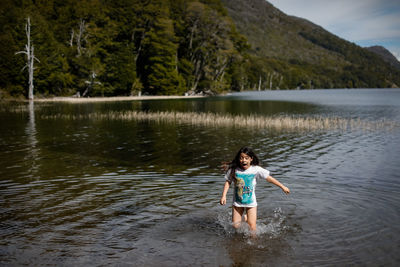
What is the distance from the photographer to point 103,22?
79312 millimetres

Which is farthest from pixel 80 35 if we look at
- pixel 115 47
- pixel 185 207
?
pixel 185 207

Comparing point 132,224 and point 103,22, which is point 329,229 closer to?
point 132,224

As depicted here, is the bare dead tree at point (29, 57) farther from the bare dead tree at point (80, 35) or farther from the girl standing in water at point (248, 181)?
the girl standing in water at point (248, 181)

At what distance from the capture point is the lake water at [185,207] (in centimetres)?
659

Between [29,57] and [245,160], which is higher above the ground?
[29,57]

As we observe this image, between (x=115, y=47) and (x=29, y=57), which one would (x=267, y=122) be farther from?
(x=115, y=47)

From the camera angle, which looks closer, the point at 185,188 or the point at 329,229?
the point at 329,229

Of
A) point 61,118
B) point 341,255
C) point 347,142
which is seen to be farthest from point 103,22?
point 341,255

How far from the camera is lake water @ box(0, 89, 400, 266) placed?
6.59m

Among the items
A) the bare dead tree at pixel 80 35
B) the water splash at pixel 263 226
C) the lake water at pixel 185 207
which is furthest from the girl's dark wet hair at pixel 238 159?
the bare dead tree at pixel 80 35

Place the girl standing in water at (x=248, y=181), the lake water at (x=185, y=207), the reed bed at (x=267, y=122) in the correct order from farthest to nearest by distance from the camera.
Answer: the reed bed at (x=267, y=122), the girl standing in water at (x=248, y=181), the lake water at (x=185, y=207)

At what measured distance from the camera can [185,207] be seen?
363 inches

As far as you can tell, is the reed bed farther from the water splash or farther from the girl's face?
the girl's face

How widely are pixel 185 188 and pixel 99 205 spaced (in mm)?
2775
